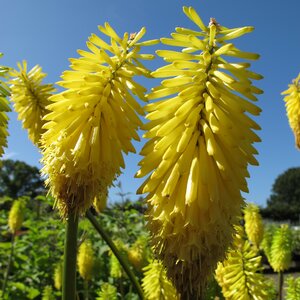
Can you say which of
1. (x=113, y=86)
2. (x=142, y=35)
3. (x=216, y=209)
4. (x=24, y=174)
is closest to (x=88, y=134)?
(x=113, y=86)

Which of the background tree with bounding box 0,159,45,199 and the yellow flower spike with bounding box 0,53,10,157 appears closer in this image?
the yellow flower spike with bounding box 0,53,10,157

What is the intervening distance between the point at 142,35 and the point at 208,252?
1.44 m

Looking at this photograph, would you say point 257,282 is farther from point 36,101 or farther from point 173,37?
point 36,101

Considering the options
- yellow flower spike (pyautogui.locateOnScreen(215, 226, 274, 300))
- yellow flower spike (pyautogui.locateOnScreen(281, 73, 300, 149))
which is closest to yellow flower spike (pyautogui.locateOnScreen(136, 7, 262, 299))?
yellow flower spike (pyautogui.locateOnScreen(215, 226, 274, 300))

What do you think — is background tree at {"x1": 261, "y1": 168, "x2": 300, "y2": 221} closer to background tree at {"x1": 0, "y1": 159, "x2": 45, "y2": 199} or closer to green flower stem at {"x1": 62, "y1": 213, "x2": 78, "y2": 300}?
background tree at {"x1": 0, "y1": 159, "x2": 45, "y2": 199}

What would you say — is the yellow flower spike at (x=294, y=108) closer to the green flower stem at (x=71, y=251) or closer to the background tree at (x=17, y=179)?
the green flower stem at (x=71, y=251)

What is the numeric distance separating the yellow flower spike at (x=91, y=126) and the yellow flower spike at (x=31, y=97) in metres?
1.65

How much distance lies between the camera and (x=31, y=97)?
445cm

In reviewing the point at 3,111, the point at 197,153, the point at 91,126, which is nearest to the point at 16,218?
the point at 3,111

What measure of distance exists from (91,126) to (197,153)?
2.40 ft

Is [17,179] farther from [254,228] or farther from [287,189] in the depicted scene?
[254,228]

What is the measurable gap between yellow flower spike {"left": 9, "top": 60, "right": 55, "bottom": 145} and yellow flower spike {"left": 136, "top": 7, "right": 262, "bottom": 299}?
2.24m

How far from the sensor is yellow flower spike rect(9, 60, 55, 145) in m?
4.34

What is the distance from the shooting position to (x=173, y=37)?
230 cm
